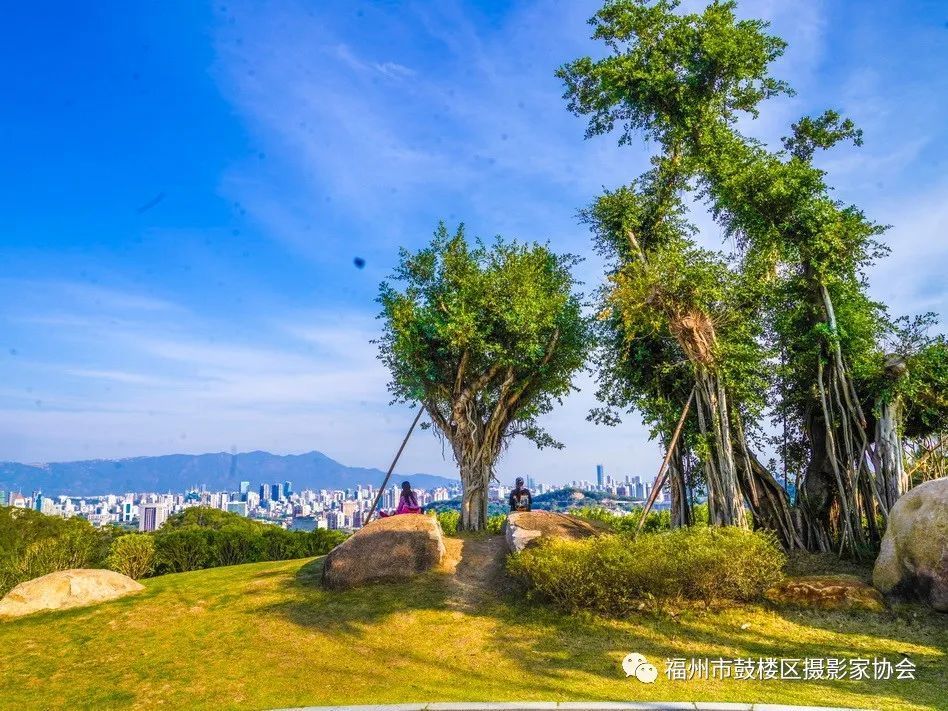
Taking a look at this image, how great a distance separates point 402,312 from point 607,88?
260 inches

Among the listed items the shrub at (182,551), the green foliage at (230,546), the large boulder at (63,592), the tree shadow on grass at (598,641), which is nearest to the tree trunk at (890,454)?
the tree shadow on grass at (598,641)

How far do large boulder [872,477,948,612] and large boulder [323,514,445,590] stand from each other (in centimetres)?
672

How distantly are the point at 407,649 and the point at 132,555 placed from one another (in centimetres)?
Result: 875

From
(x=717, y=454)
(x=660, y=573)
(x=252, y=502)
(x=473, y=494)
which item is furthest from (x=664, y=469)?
(x=252, y=502)

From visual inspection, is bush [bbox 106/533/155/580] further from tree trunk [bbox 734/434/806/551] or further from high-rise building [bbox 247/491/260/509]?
high-rise building [bbox 247/491/260/509]

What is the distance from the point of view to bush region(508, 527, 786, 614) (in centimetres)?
825

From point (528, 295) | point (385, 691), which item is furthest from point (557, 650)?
point (528, 295)

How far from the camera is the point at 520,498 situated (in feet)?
46.6

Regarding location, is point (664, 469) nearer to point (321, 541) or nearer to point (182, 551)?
point (321, 541)

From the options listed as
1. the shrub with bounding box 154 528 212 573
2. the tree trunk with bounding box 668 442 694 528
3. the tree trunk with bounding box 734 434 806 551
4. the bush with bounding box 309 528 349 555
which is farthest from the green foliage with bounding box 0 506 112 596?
the tree trunk with bounding box 734 434 806 551

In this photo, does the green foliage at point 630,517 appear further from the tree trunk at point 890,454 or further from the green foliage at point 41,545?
the green foliage at point 41,545

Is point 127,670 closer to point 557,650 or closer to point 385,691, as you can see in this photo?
point 385,691

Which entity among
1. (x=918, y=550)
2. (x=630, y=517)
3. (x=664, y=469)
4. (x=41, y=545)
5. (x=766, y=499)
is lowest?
(x=41, y=545)

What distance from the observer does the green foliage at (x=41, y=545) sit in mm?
11810
